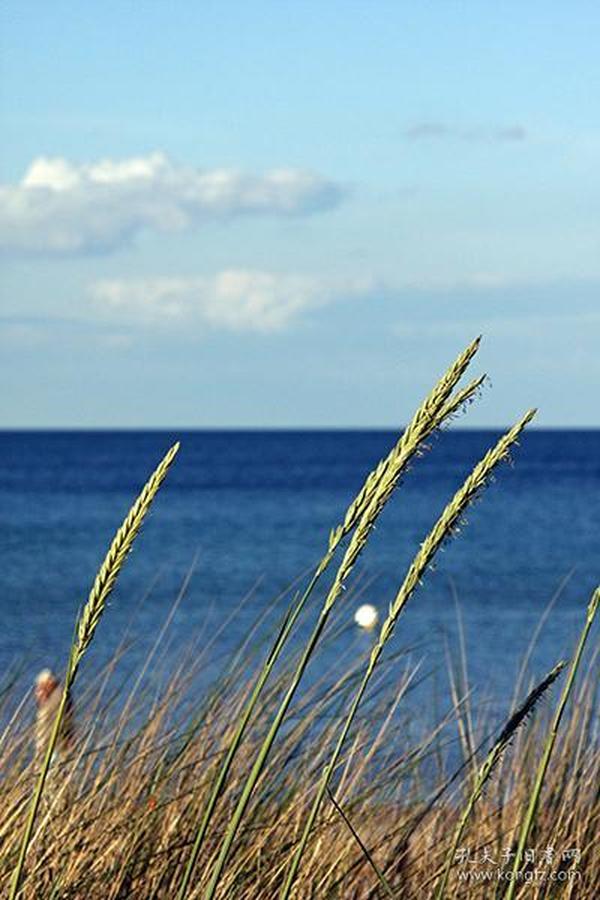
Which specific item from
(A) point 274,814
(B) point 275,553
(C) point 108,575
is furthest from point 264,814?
(B) point 275,553

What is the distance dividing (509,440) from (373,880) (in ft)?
6.96

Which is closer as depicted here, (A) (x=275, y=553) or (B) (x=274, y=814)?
(B) (x=274, y=814)

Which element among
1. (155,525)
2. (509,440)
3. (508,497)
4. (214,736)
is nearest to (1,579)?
(155,525)

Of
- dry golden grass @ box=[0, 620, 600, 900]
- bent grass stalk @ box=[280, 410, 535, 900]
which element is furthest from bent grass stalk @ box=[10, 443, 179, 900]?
dry golden grass @ box=[0, 620, 600, 900]

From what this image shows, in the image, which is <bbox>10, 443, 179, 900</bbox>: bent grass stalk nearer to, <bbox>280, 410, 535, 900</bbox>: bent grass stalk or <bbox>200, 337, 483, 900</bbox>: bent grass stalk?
<bbox>200, 337, 483, 900</bbox>: bent grass stalk

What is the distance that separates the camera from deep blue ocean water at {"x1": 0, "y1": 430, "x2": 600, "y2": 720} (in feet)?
75.2

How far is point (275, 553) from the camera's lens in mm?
55906

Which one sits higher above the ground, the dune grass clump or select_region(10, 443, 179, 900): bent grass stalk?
select_region(10, 443, 179, 900): bent grass stalk

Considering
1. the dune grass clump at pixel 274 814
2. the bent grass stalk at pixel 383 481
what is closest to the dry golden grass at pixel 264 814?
the dune grass clump at pixel 274 814

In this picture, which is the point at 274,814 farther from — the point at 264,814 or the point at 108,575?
the point at 108,575

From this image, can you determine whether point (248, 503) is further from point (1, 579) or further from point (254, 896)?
point (254, 896)

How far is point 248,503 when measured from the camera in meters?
89.1

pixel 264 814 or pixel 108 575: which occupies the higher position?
pixel 108 575

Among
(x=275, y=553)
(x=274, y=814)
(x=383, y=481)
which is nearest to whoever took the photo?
(x=383, y=481)
